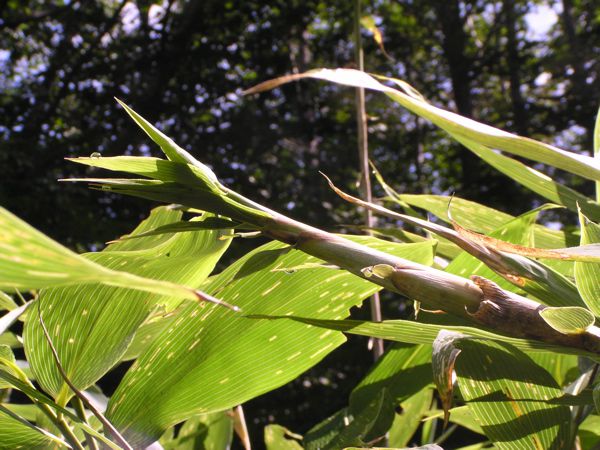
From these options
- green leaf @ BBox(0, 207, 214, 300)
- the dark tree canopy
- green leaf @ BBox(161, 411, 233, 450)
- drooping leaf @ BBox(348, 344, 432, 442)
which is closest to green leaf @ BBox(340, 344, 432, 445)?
drooping leaf @ BBox(348, 344, 432, 442)

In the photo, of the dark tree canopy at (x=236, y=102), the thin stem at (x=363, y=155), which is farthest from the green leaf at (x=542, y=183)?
the dark tree canopy at (x=236, y=102)


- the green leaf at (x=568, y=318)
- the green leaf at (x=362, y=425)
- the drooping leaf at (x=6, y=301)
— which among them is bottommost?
the green leaf at (x=362, y=425)

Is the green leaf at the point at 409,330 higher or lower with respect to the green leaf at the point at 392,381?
higher

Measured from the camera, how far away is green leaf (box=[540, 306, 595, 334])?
170 millimetres

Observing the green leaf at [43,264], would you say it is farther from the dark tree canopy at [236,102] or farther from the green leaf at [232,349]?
the dark tree canopy at [236,102]

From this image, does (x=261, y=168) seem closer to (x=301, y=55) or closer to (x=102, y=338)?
(x=301, y=55)

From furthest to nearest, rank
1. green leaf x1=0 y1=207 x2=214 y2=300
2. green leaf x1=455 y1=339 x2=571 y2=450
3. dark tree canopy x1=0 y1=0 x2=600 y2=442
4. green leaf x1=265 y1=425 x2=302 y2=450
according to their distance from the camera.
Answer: dark tree canopy x1=0 y1=0 x2=600 y2=442 → green leaf x1=265 y1=425 x2=302 y2=450 → green leaf x1=455 y1=339 x2=571 y2=450 → green leaf x1=0 y1=207 x2=214 y2=300

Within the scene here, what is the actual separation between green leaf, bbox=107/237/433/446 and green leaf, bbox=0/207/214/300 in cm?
14

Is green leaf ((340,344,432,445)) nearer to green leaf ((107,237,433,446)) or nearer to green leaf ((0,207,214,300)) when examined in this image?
green leaf ((107,237,433,446))

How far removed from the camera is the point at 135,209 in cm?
380

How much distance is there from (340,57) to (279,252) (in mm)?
4237

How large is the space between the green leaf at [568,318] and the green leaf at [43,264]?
0.34 feet

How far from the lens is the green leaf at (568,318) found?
17cm

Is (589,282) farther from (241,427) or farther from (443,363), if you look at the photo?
(241,427)
